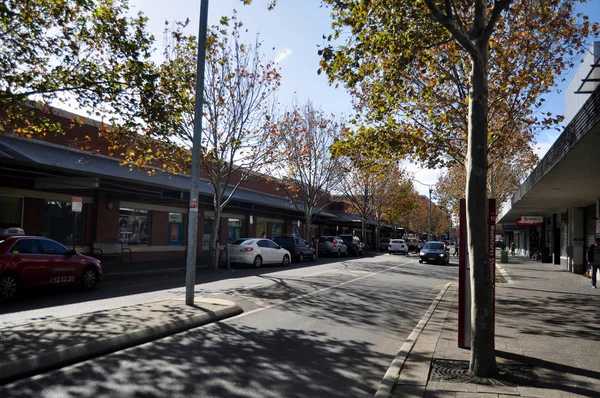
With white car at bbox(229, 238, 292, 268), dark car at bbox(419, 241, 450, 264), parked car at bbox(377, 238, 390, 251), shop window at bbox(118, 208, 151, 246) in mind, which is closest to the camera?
white car at bbox(229, 238, 292, 268)

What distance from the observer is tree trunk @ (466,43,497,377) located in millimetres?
5840

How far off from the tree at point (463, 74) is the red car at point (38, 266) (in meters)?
8.02

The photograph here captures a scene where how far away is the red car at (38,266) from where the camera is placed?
1092 cm

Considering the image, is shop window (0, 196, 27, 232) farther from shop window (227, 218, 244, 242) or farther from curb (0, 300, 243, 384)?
shop window (227, 218, 244, 242)

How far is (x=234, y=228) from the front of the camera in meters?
33.9

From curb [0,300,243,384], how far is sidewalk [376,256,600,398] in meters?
4.02

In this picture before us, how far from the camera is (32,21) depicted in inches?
397

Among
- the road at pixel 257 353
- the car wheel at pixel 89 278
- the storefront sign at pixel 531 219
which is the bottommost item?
the road at pixel 257 353

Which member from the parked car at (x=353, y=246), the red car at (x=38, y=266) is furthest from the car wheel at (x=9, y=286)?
the parked car at (x=353, y=246)

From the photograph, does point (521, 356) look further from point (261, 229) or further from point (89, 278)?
point (261, 229)

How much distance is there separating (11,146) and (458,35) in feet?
49.5

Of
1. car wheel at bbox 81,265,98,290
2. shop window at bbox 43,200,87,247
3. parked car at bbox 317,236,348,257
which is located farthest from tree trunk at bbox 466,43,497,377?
parked car at bbox 317,236,348,257

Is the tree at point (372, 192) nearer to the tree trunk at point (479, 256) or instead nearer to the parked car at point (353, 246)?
the parked car at point (353, 246)

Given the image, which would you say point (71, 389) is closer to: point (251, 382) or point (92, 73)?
point (251, 382)
